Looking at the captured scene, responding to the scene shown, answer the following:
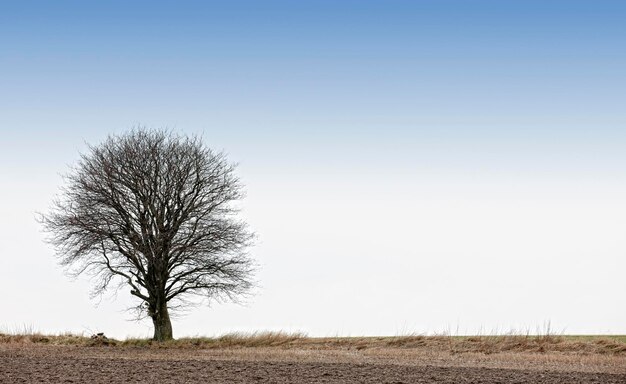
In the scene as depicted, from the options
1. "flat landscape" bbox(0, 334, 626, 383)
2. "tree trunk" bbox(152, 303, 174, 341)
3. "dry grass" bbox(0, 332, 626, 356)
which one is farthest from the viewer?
"tree trunk" bbox(152, 303, 174, 341)

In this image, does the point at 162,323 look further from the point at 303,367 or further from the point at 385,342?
the point at 303,367

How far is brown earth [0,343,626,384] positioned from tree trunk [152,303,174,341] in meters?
3.67

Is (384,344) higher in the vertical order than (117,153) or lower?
lower

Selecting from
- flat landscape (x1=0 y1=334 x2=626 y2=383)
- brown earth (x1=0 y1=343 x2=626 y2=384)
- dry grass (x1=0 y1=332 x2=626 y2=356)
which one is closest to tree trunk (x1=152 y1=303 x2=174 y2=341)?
dry grass (x1=0 y1=332 x2=626 y2=356)

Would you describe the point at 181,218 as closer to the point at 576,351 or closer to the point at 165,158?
the point at 165,158

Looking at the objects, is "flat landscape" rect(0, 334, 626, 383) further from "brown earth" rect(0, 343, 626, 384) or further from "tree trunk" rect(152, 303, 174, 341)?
"tree trunk" rect(152, 303, 174, 341)

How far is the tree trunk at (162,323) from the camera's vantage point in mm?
35500

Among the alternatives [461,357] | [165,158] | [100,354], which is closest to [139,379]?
[100,354]

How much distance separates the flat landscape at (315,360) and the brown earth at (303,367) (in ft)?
0.09

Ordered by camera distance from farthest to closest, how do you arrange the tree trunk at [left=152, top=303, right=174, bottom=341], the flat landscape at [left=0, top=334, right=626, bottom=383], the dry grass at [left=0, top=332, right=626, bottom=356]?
the tree trunk at [left=152, top=303, right=174, bottom=341]
the dry grass at [left=0, top=332, right=626, bottom=356]
the flat landscape at [left=0, top=334, right=626, bottom=383]

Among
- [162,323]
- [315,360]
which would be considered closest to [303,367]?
[315,360]

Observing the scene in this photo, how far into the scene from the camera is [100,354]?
30281 mm

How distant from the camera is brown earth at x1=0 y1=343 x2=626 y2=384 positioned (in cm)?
2108

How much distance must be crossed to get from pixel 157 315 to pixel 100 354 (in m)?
5.41
